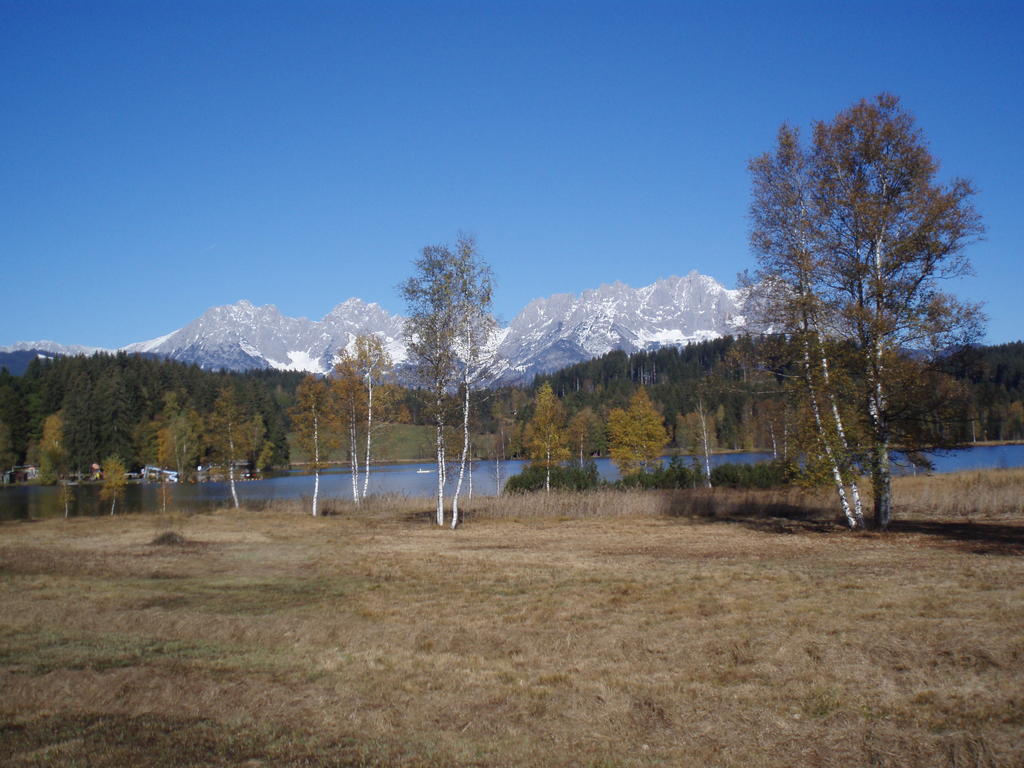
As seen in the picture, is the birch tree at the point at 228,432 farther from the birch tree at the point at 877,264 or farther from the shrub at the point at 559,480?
the birch tree at the point at 877,264

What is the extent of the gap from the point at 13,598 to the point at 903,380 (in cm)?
1948

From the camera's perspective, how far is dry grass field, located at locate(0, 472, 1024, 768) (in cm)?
590

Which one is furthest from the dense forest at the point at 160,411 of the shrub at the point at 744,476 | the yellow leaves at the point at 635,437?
the shrub at the point at 744,476

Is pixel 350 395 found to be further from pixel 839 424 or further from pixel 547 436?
pixel 839 424

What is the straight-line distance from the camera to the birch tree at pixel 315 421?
4041 centimetres

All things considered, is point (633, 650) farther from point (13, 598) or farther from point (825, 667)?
point (13, 598)

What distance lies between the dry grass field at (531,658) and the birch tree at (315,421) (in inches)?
882

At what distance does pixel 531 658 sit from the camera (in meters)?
8.62

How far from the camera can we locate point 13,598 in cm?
1245

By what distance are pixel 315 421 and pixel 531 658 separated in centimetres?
3374

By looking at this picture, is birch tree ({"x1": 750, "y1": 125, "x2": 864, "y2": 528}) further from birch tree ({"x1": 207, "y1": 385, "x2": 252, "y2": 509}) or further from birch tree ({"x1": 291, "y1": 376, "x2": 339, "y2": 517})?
birch tree ({"x1": 207, "y1": 385, "x2": 252, "y2": 509})

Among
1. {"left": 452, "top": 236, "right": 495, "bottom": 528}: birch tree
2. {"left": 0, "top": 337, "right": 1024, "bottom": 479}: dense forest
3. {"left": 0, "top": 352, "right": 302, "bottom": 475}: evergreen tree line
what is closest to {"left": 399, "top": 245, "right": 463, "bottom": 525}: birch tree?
{"left": 452, "top": 236, "right": 495, "bottom": 528}: birch tree

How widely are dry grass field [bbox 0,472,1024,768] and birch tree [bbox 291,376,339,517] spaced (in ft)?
73.5

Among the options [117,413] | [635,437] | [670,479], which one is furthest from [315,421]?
[117,413]
